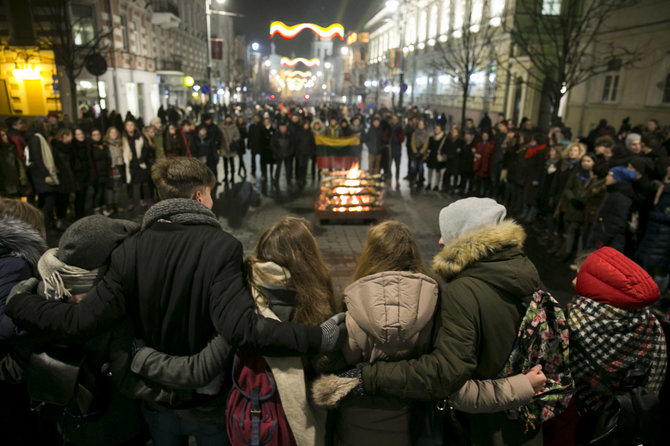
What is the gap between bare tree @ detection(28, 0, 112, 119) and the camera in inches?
690

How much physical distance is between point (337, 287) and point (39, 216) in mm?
3903

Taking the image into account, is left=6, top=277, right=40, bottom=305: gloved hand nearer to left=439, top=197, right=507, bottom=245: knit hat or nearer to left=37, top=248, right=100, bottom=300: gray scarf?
left=37, top=248, right=100, bottom=300: gray scarf

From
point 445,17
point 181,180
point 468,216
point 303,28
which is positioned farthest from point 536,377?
point 445,17

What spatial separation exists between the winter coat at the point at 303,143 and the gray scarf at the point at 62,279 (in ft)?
35.5

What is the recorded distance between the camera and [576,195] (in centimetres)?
715

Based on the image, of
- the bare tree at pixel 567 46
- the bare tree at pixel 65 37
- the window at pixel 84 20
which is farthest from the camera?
the window at pixel 84 20

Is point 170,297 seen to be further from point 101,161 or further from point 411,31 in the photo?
point 411,31

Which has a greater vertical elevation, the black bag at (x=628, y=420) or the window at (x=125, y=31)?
the window at (x=125, y=31)

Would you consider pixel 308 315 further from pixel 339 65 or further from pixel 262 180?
pixel 339 65

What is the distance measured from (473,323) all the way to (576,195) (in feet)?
19.9

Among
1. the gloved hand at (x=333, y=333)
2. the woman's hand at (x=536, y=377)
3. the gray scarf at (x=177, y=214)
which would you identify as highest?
the gray scarf at (x=177, y=214)

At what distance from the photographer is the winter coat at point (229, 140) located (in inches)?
496

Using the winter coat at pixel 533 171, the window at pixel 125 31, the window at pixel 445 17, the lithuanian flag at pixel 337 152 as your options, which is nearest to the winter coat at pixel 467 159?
the winter coat at pixel 533 171

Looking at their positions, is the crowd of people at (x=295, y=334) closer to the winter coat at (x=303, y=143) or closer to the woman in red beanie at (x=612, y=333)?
the woman in red beanie at (x=612, y=333)
